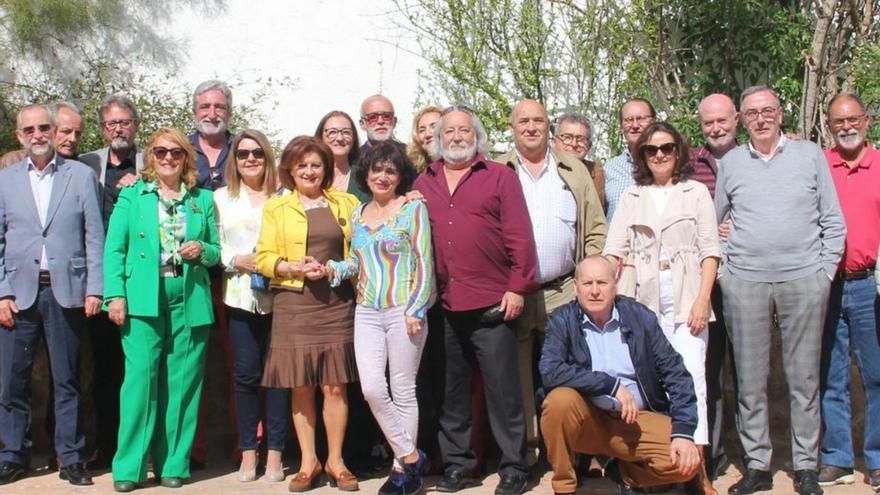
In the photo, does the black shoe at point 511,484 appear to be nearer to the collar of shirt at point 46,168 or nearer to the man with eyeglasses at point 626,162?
the man with eyeglasses at point 626,162

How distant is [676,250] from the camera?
5.63 m

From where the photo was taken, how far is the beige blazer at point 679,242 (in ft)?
18.4

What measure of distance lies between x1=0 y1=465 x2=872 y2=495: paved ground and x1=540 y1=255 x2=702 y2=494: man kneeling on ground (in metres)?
0.60

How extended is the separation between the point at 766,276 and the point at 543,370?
51.1 inches

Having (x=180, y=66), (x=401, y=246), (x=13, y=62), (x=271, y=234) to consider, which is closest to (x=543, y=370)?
(x=401, y=246)

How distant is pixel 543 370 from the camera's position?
534cm

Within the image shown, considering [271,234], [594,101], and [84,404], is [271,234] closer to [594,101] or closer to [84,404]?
[84,404]

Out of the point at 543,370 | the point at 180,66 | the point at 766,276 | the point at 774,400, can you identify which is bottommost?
the point at 774,400

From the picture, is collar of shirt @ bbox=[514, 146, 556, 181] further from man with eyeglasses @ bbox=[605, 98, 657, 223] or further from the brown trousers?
the brown trousers

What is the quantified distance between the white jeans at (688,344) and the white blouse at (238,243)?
6.85 feet

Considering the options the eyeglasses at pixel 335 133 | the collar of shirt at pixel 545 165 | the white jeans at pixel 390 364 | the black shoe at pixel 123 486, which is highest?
the eyeglasses at pixel 335 133

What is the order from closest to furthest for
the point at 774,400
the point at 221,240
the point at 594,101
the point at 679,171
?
the point at 679,171 → the point at 221,240 → the point at 774,400 → the point at 594,101

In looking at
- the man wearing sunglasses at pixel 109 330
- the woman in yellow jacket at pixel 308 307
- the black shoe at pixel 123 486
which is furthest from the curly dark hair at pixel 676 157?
the black shoe at pixel 123 486

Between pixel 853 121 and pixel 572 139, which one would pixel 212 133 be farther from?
pixel 853 121
